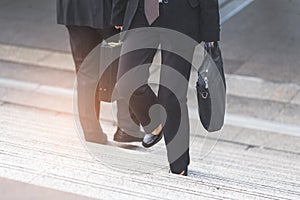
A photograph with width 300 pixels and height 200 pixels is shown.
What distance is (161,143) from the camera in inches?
190

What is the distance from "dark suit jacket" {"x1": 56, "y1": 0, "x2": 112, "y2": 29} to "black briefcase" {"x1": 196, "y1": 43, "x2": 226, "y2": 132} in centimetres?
72

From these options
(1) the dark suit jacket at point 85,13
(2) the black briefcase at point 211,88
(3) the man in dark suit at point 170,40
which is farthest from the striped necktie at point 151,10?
(1) the dark suit jacket at point 85,13

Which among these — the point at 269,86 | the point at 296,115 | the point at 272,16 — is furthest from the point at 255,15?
the point at 296,115

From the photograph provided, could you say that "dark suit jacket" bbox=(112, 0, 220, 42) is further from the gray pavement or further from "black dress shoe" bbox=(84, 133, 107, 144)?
"black dress shoe" bbox=(84, 133, 107, 144)

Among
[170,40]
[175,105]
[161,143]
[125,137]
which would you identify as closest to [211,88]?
[175,105]

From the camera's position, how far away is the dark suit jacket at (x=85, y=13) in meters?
3.80

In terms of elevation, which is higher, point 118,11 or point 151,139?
point 118,11

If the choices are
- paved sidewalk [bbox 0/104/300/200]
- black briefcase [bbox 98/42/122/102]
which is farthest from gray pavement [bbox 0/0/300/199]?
black briefcase [bbox 98/42/122/102]

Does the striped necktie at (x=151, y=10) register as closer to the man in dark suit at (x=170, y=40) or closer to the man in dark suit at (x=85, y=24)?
the man in dark suit at (x=170, y=40)

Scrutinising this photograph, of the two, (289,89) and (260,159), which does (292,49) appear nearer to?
(289,89)

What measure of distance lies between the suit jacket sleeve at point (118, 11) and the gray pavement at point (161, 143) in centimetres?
77

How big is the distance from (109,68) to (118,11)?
0.54 m

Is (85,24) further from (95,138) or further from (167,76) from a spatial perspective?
(95,138)

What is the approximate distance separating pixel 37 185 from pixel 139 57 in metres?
1.25
